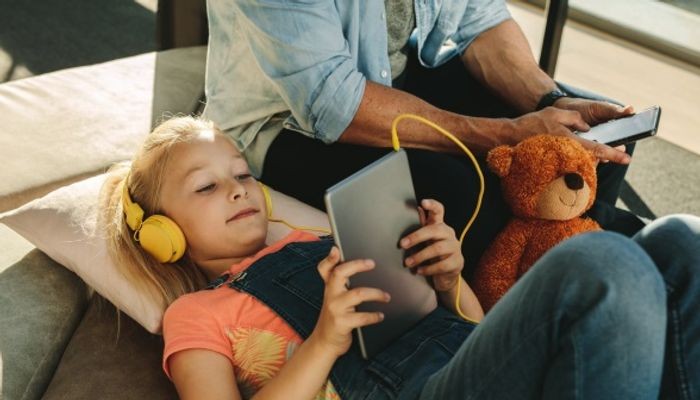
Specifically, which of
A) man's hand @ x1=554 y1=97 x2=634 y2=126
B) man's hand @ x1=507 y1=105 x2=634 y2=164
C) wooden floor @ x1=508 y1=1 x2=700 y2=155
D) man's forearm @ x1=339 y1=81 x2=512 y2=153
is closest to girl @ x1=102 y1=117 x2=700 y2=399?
man's forearm @ x1=339 y1=81 x2=512 y2=153

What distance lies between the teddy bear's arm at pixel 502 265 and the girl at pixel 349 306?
0.17 m

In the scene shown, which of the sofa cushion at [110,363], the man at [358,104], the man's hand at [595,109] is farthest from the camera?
the man's hand at [595,109]

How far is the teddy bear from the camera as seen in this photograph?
Result: 1410 millimetres

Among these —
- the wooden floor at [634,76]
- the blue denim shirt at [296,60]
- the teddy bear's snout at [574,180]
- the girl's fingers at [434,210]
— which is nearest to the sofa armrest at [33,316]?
the blue denim shirt at [296,60]

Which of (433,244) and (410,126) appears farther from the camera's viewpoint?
(410,126)

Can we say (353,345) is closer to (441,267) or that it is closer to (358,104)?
(441,267)

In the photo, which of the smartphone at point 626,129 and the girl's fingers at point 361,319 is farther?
the smartphone at point 626,129

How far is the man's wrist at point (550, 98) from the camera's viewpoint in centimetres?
173

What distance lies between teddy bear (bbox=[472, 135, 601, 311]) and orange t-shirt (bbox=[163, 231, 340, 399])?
0.50 meters

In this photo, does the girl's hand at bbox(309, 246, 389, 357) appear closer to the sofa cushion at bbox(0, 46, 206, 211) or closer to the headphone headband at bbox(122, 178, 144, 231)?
the headphone headband at bbox(122, 178, 144, 231)

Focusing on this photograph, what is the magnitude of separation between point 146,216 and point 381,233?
0.50m

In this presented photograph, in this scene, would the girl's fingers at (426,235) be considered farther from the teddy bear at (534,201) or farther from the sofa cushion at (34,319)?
the sofa cushion at (34,319)

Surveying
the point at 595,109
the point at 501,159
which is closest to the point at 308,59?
the point at 501,159

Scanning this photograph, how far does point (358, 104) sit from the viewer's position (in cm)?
147
